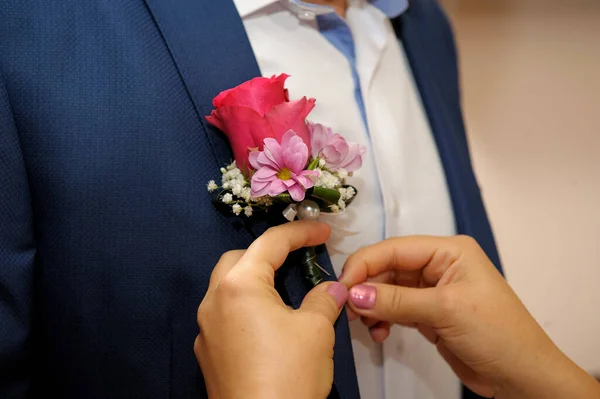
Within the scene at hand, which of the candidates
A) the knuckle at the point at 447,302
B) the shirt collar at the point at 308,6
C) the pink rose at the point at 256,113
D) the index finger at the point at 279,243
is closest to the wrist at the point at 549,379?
the knuckle at the point at 447,302

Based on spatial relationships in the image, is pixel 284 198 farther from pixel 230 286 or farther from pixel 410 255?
pixel 410 255

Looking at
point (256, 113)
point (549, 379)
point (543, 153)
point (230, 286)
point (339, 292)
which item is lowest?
point (543, 153)

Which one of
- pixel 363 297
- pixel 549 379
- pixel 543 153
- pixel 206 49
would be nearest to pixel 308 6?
pixel 206 49

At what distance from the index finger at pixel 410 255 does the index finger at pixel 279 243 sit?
84mm

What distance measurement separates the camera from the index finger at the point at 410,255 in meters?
0.71

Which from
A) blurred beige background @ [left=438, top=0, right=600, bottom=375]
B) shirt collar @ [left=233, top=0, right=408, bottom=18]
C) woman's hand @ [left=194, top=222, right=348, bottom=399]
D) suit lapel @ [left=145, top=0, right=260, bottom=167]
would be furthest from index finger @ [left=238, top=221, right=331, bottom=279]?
blurred beige background @ [left=438, top=0, right=600, bottom=375]

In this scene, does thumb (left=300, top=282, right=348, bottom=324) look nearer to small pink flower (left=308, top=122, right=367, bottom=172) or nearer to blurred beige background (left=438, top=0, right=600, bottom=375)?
small pink flower (left=308, top=122, right=367, bottom=172)

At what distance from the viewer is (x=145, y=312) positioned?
0.65m

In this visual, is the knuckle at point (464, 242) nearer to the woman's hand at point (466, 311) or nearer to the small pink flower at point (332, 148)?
the woman's hand at point (466, 311)

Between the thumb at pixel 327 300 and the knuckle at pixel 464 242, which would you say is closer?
the thumb at pixel 327 300

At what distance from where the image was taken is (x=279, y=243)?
604 mm

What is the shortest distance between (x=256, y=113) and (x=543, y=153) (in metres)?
1.26

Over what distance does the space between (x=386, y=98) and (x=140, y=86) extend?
15.5 inches

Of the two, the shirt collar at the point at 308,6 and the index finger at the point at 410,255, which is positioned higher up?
the shirt collar at the point at 308,6
